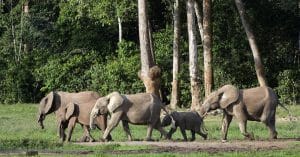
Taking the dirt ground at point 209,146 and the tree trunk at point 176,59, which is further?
the tree trunk at point 176,59

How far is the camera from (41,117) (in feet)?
79.4

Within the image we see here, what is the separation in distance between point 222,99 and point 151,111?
1948 millimetres

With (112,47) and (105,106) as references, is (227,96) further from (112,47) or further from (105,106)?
(112,47)

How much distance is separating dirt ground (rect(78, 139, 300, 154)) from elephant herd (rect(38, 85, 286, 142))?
0.80 m

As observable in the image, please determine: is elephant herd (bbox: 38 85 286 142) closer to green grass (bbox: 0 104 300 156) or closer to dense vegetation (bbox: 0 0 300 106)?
green grass (bbox: 0 104 300 156)

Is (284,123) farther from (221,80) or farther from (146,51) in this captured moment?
(221,80)

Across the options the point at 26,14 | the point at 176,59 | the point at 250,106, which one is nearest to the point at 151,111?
the point at 250,106

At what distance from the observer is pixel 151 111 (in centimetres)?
2289

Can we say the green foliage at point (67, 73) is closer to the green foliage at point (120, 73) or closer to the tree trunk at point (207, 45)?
the green foliage at point (120, 73)

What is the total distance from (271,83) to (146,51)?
1345 cm

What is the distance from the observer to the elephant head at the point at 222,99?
2267 cm

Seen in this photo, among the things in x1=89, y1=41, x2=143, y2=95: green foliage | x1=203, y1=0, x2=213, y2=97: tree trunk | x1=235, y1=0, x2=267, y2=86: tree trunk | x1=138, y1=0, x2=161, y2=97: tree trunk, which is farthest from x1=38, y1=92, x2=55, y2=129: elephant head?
x1=89, y1=41, x2=143, y2=95: green foliage

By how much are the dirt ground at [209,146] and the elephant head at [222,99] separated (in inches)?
45.0

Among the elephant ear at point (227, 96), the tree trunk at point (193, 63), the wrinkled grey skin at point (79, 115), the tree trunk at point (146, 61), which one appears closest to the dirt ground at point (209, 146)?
the elephant ear at point (227, 96)
